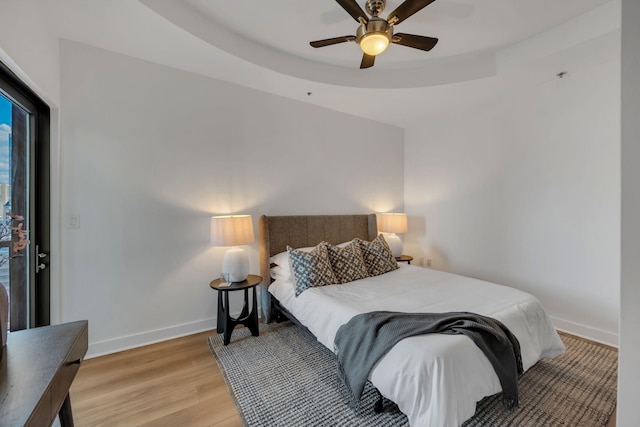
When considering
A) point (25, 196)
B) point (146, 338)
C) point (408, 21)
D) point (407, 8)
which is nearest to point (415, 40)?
point (407, 8)

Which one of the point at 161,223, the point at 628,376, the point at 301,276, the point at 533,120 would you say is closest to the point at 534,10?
the point at 533,120

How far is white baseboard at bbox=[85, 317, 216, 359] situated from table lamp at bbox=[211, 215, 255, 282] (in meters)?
0.68

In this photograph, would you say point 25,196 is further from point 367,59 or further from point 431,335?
point 431,335

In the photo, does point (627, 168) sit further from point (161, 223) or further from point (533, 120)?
point (161, 223)

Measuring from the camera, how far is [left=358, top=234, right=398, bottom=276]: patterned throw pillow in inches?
115

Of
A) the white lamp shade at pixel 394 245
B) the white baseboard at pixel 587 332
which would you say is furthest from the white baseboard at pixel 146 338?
the white baseboard at pixel 587 332

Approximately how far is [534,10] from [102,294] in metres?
4.28

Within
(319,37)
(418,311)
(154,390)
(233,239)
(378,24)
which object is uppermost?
(319,37)

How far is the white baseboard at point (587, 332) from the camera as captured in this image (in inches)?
98.1

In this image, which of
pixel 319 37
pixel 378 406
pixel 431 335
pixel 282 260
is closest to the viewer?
pixel 431 335

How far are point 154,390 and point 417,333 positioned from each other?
1.85 meters

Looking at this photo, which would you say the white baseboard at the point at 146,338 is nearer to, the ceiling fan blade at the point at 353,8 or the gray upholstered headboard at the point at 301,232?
the gray upholstered headboard at the point at 301,232

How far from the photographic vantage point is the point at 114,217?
2383 millimetres

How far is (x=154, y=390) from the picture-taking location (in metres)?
1.90
